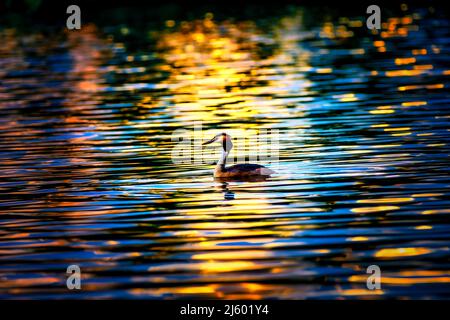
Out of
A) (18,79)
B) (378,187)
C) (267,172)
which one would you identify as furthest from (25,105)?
(378,187)

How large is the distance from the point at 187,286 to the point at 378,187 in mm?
7243

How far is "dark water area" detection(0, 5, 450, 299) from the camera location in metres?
16.6

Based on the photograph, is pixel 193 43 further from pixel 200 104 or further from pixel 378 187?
pixel 378 187

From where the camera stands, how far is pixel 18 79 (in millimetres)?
52969

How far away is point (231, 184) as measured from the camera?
23.9 metres

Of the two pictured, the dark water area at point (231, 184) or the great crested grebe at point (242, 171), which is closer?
the dark water area at point (231, 184)

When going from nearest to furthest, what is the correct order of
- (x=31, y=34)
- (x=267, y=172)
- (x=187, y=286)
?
1. (x=187, y=286)
2. (x=267, y=172)
3. (x=31, y=34)

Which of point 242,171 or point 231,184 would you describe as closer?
point 231,184

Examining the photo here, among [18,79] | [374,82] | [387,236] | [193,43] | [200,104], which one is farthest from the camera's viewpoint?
[193,43]

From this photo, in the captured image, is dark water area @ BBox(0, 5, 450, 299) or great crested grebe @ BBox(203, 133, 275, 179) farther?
great crested grebe @ BBox(203, 133, 275, 179)

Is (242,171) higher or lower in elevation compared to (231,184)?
higher

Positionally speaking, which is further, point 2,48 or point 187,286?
point 2,48

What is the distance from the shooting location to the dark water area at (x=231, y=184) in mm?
16641

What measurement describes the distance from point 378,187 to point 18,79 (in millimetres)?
33265
